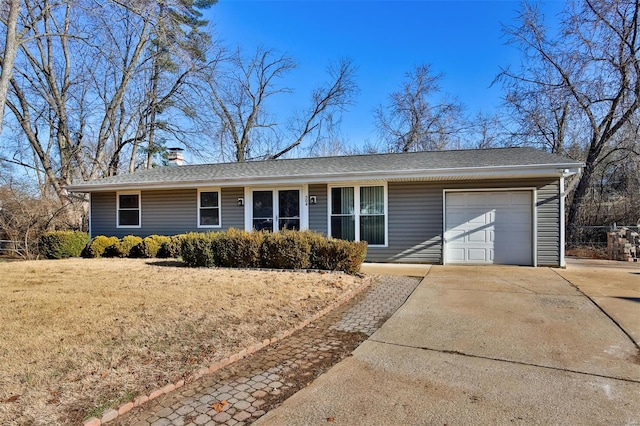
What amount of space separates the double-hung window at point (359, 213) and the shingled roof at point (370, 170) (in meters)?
0.65

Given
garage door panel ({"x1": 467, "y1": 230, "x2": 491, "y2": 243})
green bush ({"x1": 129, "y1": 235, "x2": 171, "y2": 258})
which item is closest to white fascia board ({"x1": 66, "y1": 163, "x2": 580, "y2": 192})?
garage door panel ({"x1": 467, "y1": 230, "x2": 491, "y2": 243})

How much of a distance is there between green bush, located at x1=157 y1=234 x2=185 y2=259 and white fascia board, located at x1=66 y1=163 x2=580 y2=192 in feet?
5.86

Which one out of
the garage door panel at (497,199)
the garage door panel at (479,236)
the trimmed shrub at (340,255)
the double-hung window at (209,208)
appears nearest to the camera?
the trimmed shrub at (340,255)

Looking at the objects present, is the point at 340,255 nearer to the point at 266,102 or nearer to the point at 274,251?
the point at 274,251

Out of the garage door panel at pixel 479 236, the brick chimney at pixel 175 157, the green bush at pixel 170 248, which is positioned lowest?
the green bush at pixel 170 248

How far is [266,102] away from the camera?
26.4 m

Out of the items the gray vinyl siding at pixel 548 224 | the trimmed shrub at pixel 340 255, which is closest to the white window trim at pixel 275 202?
the trimmed shrub at pixel 340 255

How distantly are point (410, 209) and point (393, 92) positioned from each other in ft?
52.2

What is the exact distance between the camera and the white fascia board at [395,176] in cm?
857

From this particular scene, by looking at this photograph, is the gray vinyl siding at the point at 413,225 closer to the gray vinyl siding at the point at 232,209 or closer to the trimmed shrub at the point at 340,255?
the trimmed shrub at the point at 340,255

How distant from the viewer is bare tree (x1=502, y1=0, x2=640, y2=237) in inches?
524

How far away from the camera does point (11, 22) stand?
9.29 m

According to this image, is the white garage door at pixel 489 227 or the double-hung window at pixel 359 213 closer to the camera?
the white garage door at pixel 489 227

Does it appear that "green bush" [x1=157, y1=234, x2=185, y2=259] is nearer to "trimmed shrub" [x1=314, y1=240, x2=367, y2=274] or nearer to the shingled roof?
the shingled roof
